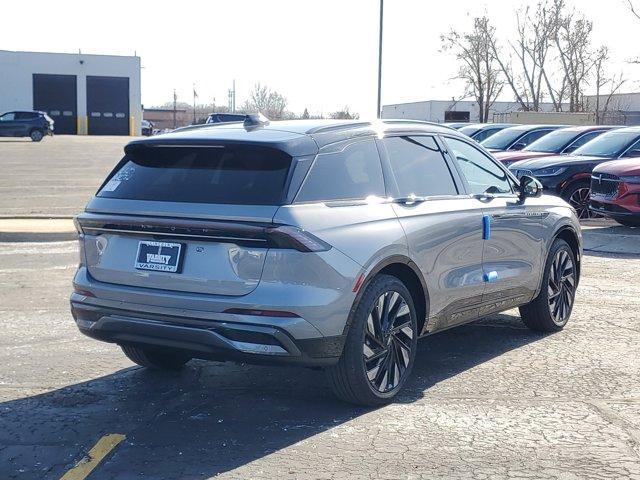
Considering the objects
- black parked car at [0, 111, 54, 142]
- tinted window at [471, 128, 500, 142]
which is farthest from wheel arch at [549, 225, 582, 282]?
black parked car at [0, 111, 54, 142]

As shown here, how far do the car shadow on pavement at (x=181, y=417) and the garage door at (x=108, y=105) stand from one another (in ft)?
234

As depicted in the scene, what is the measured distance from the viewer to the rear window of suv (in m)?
5.28

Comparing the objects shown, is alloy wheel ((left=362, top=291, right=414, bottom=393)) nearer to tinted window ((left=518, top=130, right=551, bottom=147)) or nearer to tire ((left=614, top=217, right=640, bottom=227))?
tire ((left=614, top=217, right=640, bottom=227))

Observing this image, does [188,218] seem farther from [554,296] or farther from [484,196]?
[554,296]

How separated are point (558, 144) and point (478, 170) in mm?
13271

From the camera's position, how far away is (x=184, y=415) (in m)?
5.56

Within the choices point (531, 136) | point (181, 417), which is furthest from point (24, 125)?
point (181, 417)

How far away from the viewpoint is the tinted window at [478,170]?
7.05 m

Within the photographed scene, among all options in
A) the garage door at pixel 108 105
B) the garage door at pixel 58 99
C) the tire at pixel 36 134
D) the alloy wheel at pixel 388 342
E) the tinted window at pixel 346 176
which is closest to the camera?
the tinted window at pixel 346 176

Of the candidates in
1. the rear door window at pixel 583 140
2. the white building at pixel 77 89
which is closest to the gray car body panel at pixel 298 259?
the rear door window at pixel 583 140

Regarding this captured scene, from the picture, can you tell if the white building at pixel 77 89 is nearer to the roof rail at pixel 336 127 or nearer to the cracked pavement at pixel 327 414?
the cracked pavement at pixel 327 414

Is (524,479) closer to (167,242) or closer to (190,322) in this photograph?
(190,322)

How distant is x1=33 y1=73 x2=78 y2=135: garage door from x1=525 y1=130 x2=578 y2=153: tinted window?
59.9 m

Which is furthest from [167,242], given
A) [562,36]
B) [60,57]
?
[60,57]
